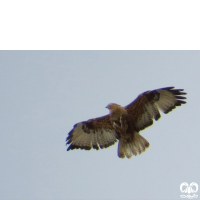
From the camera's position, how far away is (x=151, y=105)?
9.81m

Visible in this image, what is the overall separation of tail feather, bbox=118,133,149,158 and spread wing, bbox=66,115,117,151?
0.60 meters

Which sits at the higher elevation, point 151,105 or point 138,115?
point 151,105

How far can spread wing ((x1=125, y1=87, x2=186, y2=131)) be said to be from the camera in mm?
9617

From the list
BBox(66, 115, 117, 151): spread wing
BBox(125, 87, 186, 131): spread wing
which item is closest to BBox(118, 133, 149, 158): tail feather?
BBox(125, 87, 186, 131): spread wing

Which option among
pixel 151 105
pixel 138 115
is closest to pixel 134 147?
pixel 138 115

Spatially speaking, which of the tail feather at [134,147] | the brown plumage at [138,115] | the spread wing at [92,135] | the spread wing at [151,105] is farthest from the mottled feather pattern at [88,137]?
the spread wing at [151,105]

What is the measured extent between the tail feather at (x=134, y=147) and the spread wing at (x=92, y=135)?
604 millimetres

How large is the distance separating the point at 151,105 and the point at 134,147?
43.1 inches

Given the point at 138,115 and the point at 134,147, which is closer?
the point at 134,147

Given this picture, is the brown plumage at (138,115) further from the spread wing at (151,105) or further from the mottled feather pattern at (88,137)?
the mottled feather pattern at (88,137)

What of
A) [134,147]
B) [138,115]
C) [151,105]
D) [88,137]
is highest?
[151,105]

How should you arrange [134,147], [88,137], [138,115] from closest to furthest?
[134,147] → [138,115] → [88,137]

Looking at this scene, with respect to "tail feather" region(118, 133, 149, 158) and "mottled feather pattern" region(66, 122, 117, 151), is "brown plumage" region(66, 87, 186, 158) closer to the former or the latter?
"tail feather" region(118, 133, 149, 158)

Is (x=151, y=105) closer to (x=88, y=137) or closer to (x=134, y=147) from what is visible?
(x=134, y=147)
